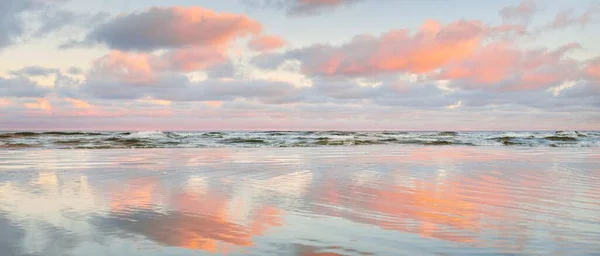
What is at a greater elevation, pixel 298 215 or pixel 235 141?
pixel 235 141

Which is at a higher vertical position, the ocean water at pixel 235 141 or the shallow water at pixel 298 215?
the ocean water at pixel 235 141

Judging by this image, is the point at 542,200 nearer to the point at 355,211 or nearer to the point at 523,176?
the point at 355,211

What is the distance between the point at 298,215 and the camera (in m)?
4.80

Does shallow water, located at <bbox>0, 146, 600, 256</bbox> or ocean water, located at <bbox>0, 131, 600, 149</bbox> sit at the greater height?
ocean water, located at <bbox>0, 131, 600, 149</bbox>

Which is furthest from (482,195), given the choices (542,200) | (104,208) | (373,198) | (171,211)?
(104,208)

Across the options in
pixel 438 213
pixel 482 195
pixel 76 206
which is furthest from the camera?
pixel 482 195

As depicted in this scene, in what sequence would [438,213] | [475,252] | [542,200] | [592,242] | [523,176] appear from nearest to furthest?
[475,252]
[592,242]
[438,213]
[542,200]
[523,176]

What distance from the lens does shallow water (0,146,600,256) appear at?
3.55 metres

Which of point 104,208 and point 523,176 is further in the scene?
point 523,176

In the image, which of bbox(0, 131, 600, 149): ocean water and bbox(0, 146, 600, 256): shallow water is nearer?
bbox(0, 146, 600, 256): shallow water

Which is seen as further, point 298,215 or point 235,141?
point 235,141

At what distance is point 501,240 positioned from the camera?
372cm

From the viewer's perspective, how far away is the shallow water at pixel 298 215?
3551 mm

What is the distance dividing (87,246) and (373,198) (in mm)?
3534
